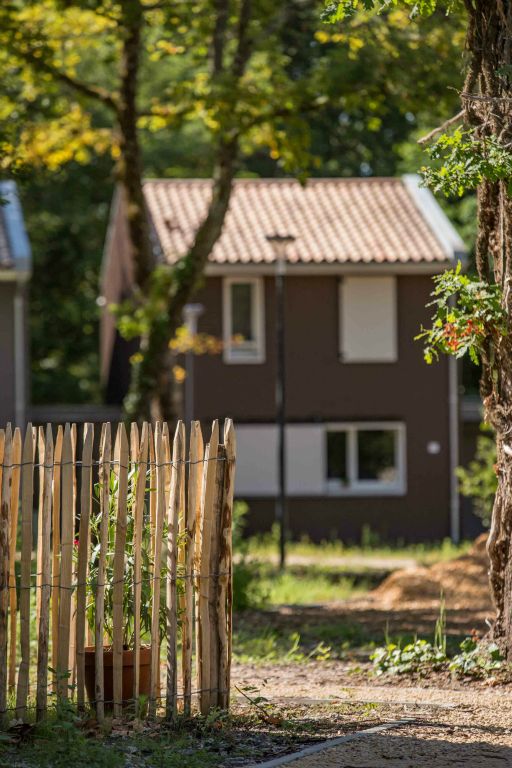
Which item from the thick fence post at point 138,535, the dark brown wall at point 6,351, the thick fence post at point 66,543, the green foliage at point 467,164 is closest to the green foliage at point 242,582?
the green foliage at point 467,164

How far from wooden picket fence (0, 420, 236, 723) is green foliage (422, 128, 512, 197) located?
7.83ft

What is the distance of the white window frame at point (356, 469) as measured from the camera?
29594mm

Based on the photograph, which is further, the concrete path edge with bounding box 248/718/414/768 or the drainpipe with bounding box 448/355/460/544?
the drainpipe with bounding box 448/355/460/544

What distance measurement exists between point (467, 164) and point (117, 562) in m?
3.43

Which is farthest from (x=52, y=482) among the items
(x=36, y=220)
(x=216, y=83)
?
(x=36, y=220)

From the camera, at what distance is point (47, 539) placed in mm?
6809

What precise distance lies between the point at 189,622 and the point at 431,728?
1452mm

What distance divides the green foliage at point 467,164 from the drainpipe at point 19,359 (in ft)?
65.1

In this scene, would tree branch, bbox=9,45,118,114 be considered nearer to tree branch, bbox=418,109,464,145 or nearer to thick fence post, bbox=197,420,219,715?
tree branch, bbox=418,109,464,145

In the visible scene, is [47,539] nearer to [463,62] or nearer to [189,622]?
[189,622]

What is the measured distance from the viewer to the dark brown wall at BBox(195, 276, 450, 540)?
29.3 m

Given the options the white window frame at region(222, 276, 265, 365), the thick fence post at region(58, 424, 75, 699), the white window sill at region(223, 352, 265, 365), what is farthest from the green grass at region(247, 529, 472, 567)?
the thick fence post at region(58, 424, 75, 699)

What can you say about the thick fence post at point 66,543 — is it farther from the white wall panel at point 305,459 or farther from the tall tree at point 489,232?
the white wall panel at point 305,459

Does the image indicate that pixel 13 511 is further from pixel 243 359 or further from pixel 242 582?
pixel 243 359
